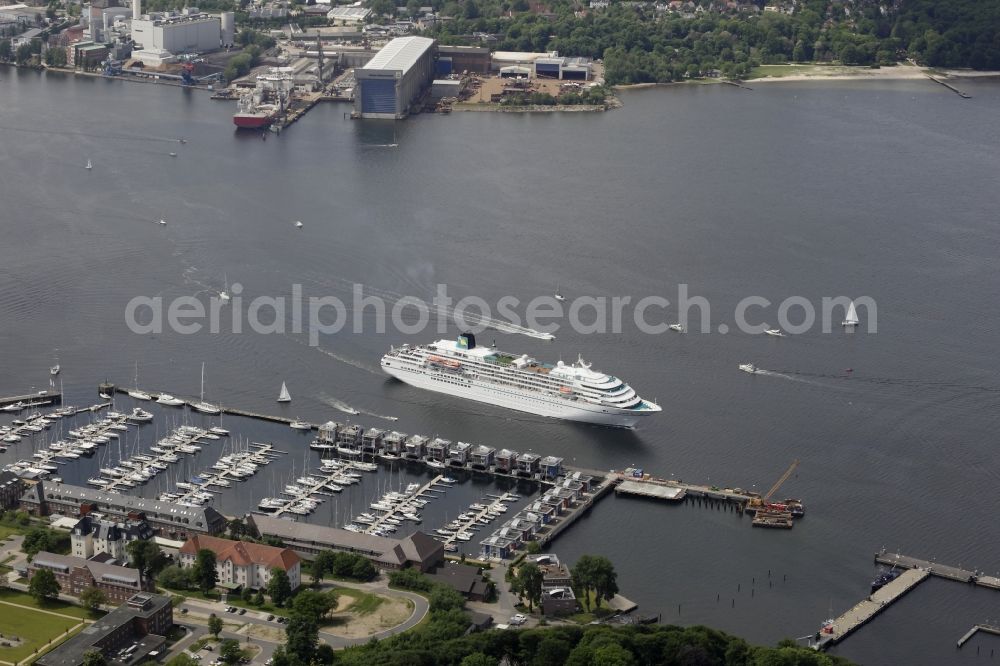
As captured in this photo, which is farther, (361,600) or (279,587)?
(361,600)

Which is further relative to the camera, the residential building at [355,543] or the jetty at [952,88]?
the jetty at [952,88]

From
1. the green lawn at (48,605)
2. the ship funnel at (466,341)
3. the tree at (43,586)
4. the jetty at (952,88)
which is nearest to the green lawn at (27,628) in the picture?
the green lawn at (48,605)

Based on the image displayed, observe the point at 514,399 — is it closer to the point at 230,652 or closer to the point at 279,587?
the point at 279,587

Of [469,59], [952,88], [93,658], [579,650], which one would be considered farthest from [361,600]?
[952,88]

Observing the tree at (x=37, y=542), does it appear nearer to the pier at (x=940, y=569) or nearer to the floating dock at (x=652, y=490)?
the floating dock at (x=652, y=490)

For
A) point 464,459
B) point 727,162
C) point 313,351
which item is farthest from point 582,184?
point 464,459

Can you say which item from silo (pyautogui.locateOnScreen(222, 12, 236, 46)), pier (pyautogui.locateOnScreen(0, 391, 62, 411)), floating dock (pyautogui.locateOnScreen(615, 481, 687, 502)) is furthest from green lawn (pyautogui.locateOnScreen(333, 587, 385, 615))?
silo (pyautogui.locateOnScreen(222, 12, 236, 46))

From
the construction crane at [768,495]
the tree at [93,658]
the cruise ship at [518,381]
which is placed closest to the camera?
the tree at [93,658]

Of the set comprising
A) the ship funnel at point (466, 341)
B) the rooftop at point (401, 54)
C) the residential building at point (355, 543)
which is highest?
the rooftop at point (401, 54)
